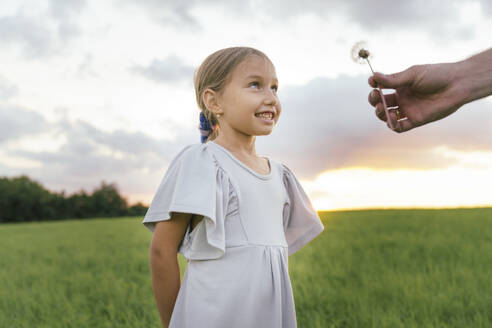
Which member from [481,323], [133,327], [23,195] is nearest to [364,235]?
[481,323]

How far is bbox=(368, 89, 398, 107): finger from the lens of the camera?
2131 mm

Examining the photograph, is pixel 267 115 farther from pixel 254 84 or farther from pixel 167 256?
pixel 167 256

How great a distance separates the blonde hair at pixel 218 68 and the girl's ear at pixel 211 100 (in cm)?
2

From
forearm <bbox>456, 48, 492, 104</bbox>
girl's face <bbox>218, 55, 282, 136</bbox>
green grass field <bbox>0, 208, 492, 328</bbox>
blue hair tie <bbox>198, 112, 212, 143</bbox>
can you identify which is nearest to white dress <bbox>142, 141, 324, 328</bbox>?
girl's face <bbox>218, 55, 282, 136</bbox>

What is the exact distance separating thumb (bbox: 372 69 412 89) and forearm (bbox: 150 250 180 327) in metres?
1.25

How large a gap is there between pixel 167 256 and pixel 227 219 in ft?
1.00

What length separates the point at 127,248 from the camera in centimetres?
918

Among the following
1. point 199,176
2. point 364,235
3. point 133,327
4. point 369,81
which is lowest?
point 133,327

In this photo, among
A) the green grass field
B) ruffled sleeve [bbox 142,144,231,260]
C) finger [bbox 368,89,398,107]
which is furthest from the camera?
the green grass field

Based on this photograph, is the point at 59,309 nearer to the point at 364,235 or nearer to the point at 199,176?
the point at 199,176

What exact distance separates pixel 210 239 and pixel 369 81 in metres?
1.08

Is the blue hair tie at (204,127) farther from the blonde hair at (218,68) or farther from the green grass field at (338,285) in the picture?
the green grass field at (338,285)

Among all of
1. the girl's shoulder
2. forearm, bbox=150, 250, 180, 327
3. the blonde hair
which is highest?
the blonde hair

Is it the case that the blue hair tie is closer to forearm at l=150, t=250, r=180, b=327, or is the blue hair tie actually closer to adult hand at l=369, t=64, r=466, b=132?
forearm at l=150, t=250, r=180, b=327
